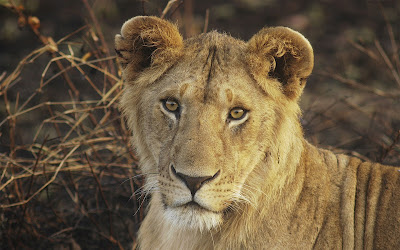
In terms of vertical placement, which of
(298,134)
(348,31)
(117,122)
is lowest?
(348,31)

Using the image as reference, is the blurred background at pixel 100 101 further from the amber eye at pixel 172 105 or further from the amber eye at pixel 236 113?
the amber eye at pixel 236 113

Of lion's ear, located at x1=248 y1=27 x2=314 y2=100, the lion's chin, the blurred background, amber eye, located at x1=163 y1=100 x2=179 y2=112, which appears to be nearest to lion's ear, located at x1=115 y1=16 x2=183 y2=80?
amber eye, located at x1=163 y1=100 x2=179 y2=112

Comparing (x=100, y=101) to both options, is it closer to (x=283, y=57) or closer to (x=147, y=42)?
(x=147, y=42)

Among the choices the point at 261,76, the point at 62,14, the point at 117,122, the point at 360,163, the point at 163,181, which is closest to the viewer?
Result: the point at 163,181

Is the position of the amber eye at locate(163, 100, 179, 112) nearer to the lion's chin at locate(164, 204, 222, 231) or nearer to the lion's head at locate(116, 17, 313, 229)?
the lion's head at locate(116, 17, 313, 229)

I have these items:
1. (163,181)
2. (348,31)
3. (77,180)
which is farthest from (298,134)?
(348,31)

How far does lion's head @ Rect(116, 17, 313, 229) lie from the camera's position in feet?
9.17

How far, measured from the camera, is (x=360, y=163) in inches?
134

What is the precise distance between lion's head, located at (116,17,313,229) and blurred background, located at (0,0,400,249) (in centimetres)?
36

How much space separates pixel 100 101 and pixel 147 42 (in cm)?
146

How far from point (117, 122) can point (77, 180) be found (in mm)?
607

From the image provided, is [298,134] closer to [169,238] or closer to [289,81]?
[289,81]

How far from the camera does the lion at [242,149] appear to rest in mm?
2895

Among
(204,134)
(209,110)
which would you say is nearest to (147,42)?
(209,110)
